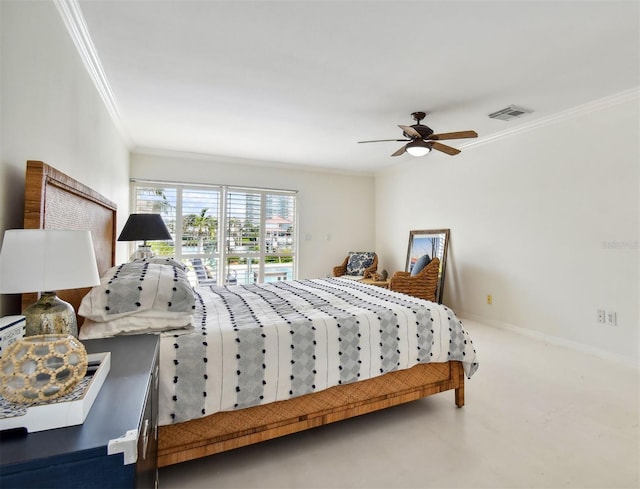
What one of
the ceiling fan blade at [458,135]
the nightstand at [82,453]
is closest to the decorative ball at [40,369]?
the nightstand at [82,453]

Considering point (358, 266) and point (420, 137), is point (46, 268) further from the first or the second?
point (358, 266)

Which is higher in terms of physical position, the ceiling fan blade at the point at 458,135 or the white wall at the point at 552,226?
the ceiling fan blade at the point at 458,135

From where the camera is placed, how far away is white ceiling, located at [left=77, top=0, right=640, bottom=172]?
191 centimetres

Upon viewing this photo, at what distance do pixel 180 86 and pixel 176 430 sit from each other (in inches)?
106

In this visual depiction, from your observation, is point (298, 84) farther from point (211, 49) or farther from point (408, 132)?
point (408, 132)

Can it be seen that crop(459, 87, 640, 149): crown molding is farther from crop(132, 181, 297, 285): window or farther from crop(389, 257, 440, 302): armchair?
crop(132, 181, 297, 285): window

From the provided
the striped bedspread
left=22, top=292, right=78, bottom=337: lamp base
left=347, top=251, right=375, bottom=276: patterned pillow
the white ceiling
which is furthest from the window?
left=22, top=292, right=78, bottom=337: lamp base

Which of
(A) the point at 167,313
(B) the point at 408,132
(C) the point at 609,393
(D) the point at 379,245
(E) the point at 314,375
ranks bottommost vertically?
(C) the point at 609,393

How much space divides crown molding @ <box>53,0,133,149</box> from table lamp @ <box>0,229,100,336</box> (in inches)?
64.7

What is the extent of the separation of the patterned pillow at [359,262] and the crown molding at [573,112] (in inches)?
100

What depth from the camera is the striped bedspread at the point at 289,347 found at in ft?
5.00

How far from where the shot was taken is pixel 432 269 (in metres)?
4.41

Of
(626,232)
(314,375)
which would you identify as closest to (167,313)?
(314,375)

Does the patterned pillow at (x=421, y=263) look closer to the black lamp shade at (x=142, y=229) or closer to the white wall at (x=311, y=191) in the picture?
the white wall at (x=311, y=191)
